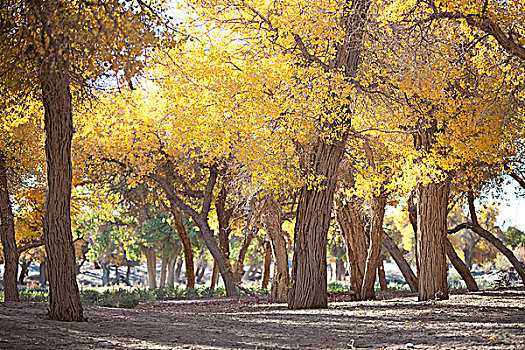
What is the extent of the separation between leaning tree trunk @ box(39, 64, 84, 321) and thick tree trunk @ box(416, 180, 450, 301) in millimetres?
7577

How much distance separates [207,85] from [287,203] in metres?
5.80

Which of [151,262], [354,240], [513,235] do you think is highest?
[513,235]

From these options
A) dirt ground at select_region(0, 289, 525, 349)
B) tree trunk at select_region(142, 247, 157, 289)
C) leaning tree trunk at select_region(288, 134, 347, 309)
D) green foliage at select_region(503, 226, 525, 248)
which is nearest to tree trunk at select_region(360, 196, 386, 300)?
leaning tree trunk at select_region(288, 134, 347, 309)

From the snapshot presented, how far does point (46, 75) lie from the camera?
7223mm

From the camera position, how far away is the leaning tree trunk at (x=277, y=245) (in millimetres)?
14469

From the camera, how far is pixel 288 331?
295 inches

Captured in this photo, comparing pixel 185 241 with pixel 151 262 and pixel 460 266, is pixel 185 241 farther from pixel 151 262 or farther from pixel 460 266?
pixel 151 262

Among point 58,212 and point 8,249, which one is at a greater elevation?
point 58,212

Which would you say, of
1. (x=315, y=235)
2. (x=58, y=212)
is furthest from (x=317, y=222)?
(x=58, y=212)

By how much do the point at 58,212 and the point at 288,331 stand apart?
3.56 metres

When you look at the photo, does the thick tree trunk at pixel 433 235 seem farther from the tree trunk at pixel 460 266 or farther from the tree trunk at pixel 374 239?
the tree trunk at pixel 460 266

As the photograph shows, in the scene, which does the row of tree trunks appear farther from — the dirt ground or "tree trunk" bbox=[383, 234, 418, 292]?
the dirt ground

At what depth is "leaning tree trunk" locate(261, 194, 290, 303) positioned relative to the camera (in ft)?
47.5

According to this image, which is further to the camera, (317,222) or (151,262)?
(151,262)
